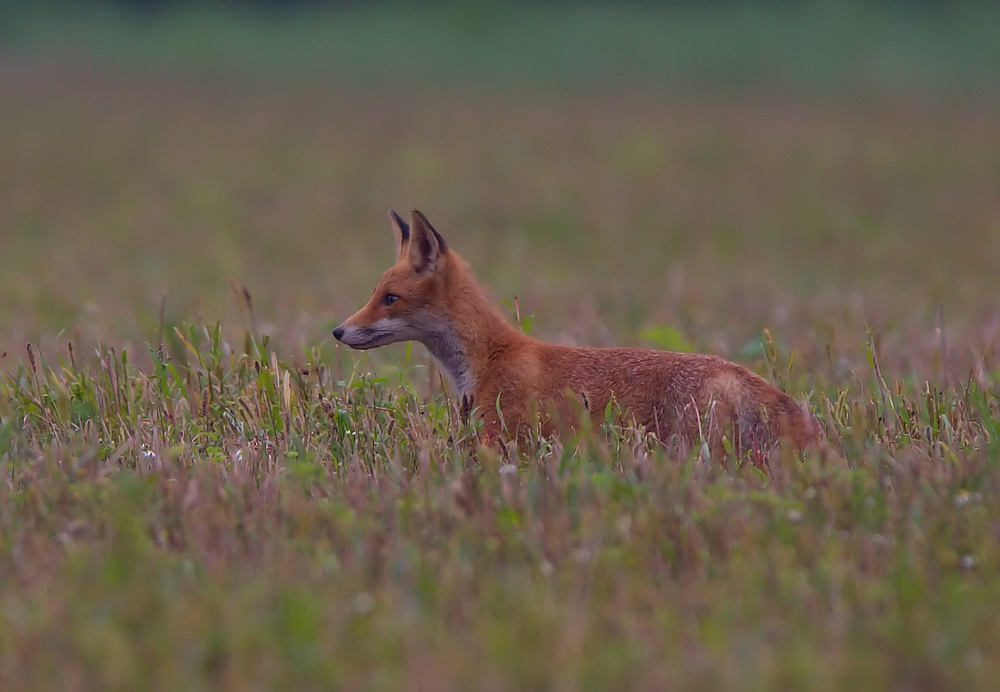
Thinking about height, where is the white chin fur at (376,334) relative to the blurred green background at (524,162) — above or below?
above

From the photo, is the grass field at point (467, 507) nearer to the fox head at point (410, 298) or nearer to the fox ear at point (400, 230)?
the fox head at point (410, 298)

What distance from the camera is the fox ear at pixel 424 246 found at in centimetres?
646

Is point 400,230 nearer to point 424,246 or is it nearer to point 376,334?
point 424,246

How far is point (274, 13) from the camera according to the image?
123 ft

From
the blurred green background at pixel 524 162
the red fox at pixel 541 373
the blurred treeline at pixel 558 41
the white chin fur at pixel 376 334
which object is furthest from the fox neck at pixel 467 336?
the blurred treeline at pixel 558 41

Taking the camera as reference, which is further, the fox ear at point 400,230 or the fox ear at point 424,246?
the fox ear at point 400,230

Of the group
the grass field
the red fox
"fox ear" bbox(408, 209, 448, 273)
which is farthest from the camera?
"fox ear" bbox(408, 209, 448, 273)

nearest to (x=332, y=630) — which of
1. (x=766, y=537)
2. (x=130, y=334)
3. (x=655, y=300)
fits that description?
(x=766, y=537)

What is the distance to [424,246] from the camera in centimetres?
656

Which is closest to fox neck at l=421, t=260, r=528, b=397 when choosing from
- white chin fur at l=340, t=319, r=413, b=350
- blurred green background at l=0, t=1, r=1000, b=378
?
white chin fur at l=340, t=319, r=413, b=350

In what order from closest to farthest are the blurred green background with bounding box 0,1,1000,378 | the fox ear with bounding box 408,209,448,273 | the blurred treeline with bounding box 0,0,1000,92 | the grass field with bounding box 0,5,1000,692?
1. the grass field with bounding box 0,5,1000,692
2. the fox ear with bounding box 408,209,448,273
3. the blurred green background with bounding box 0,1,1000,378
4. the blurred treeline with bounding box 0,0,1000,92

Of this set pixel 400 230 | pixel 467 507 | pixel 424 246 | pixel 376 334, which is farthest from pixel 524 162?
pixel 467 507

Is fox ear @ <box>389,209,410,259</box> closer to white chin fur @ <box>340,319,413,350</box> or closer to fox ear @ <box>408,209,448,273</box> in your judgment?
Result: fox ear @ <box>408,209,448,273</box>

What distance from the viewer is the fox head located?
6539 mm
